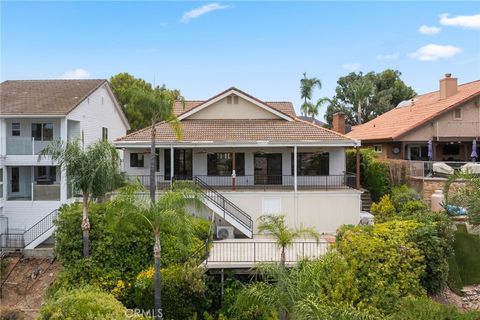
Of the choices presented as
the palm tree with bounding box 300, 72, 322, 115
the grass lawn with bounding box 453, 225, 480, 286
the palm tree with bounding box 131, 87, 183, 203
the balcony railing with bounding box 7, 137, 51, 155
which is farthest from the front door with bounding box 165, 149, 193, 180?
the palm tree with bounding box 300, 72, 322, 115

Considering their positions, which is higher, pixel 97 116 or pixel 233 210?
pixel 97 116

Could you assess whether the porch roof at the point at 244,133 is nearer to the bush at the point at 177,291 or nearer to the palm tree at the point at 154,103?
the palm tree at the point at 154,103

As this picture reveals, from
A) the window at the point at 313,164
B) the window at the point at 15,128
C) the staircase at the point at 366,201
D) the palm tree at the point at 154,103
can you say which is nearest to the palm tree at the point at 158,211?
the palm tree at the point at 154,103

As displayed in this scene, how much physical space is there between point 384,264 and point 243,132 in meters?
12.0

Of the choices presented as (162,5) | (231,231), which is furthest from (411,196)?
(162,5)

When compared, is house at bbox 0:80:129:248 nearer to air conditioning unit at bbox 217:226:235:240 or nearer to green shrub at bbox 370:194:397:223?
air conditioning unit at bbox 217:226:235:240

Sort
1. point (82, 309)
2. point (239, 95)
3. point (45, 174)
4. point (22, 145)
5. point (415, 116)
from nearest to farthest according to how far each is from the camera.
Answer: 1. point (82, 309)
2. point (22, 145)
3. point (239, 95)
4. point (45, 174)
5. point (415, 116)

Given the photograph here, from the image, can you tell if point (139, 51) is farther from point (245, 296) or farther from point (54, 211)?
point (245, 296)

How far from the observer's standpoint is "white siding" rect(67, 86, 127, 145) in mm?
26741

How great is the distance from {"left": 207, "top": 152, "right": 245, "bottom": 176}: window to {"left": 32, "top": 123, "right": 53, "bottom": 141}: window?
388 inches

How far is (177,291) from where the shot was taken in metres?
15.0

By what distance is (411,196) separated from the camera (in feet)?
69.5

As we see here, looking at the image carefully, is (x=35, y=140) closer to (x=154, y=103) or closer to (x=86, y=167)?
(x=86, y=167)

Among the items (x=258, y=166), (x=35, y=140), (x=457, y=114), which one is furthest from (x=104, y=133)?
(x=457, y=114)
